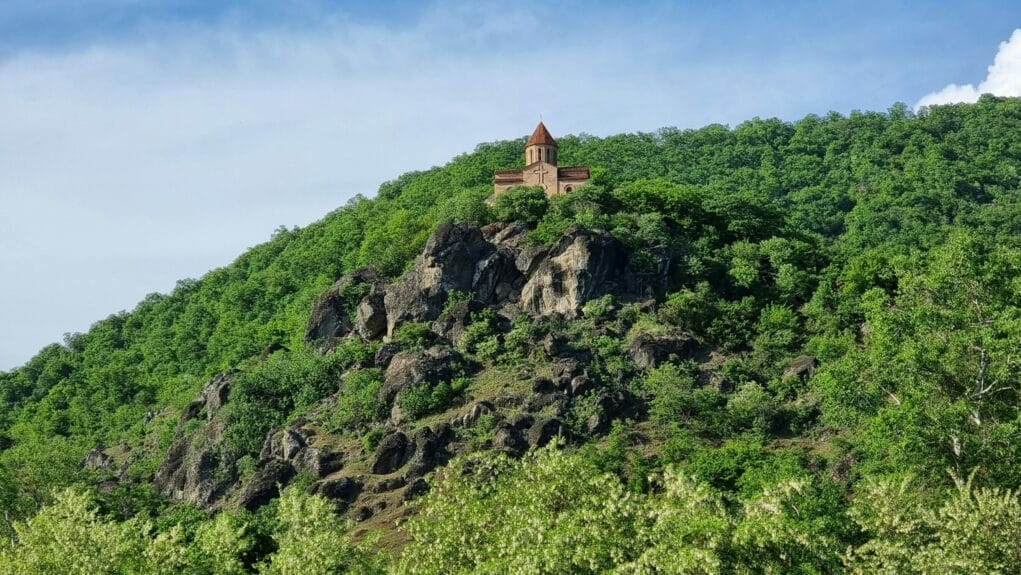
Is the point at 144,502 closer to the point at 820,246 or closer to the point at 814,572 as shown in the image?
the point at 814,572

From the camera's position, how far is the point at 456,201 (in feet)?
315

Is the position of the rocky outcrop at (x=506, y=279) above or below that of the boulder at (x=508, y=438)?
above

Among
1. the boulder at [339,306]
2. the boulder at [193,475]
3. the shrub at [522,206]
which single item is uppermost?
the shrub at [522,206]

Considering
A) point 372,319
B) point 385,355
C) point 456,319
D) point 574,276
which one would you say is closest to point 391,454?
point 385,355

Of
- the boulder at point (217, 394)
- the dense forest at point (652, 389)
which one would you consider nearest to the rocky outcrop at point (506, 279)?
the dense forest at point (652, 389)

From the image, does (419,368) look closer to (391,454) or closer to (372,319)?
(391,454)

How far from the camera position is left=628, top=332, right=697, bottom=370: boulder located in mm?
74688

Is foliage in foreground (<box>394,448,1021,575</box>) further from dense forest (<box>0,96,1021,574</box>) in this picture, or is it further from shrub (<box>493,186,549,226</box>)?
shrub (<box>493,186,549,226</box>)

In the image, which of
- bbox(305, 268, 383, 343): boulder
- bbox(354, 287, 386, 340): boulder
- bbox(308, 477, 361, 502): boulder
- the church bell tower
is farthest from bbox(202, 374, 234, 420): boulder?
the church bell tower

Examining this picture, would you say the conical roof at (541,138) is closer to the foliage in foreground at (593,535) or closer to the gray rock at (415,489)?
the gray rock at (415,489)

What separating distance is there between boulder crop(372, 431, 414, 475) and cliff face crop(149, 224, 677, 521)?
6cm

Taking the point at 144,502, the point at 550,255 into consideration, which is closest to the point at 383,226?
the point at 550,255

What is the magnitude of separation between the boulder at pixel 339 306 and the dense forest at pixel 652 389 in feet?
2.76

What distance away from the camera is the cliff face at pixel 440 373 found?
68.1 m
